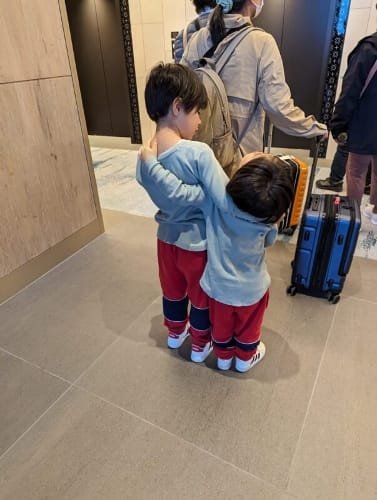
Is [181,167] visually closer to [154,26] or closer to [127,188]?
[127,188]

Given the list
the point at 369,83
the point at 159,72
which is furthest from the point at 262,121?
the point at 369,83

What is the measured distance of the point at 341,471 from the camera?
1168 mm

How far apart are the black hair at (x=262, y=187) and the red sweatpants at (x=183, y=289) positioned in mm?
304

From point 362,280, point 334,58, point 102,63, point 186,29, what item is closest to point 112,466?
point 362,280

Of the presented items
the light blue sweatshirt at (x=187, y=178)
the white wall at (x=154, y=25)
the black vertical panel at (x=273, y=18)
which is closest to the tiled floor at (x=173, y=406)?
the light blue sweatshirt at (x=187, y=178)

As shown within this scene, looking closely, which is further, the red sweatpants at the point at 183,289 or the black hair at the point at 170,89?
the red sweatpants at the point at 183,289

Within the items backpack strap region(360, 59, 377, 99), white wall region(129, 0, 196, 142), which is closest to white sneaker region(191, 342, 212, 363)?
backpack strap region(360, 59, 377, 99)

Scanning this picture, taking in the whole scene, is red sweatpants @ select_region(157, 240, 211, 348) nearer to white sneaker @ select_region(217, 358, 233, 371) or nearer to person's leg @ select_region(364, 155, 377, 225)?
white sneaker @ select_region(217, 358, 233, 371)

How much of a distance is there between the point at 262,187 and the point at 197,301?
562 millimetres

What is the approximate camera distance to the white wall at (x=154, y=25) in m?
4.19

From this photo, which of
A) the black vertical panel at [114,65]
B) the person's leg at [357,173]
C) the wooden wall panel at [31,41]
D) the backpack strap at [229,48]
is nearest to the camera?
the backpack strap at [229,48]

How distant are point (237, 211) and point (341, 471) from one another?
0.94m

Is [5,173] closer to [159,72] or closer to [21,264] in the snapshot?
[21,264]

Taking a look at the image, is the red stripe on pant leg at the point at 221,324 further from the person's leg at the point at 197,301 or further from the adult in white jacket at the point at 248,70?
the adult in white jacket at the point at 248,70
